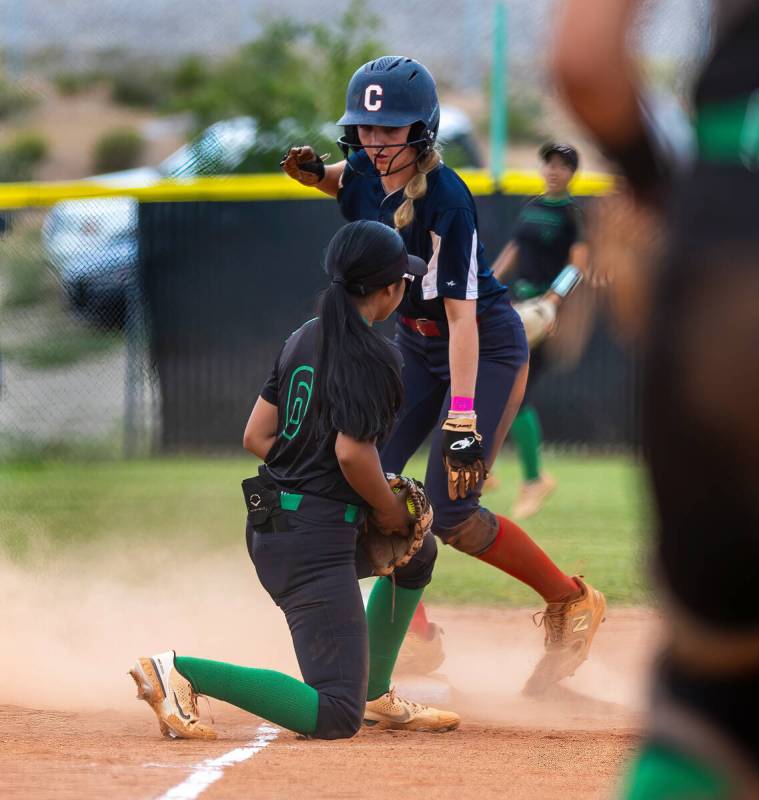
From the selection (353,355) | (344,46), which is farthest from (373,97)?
(344,46)

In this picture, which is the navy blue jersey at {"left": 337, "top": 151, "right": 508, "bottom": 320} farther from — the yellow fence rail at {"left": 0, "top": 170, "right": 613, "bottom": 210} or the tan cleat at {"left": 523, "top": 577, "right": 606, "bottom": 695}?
the yellow fence rail at {"left": 0, "top": 170, "right": 613, "bottom": 210}

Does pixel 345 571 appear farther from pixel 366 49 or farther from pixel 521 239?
pixel 366 49

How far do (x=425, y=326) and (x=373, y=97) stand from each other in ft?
2.63

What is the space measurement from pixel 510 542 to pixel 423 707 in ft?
2.12

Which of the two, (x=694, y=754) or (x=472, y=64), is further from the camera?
(x=472, y=64)

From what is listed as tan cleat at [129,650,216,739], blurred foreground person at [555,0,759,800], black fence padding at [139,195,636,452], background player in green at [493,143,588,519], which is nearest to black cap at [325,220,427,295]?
tan cleat at [129,650,216,739]

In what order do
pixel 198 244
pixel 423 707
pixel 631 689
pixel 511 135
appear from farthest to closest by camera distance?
pixel 511 135 → pixel 198 244 → pixel 631 689 → pixel 423 707

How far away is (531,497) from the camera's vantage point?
8742 mm

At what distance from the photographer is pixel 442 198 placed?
15.1 feet

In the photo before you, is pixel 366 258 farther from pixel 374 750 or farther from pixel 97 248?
pixel 97 248

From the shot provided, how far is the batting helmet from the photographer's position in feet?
15.3

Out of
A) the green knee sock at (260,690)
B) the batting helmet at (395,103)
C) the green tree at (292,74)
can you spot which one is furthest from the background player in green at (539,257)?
the green tree at (292,74)

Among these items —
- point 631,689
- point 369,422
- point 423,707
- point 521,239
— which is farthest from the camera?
point 521,239

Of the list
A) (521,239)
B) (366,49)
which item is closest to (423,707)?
(521,239)
